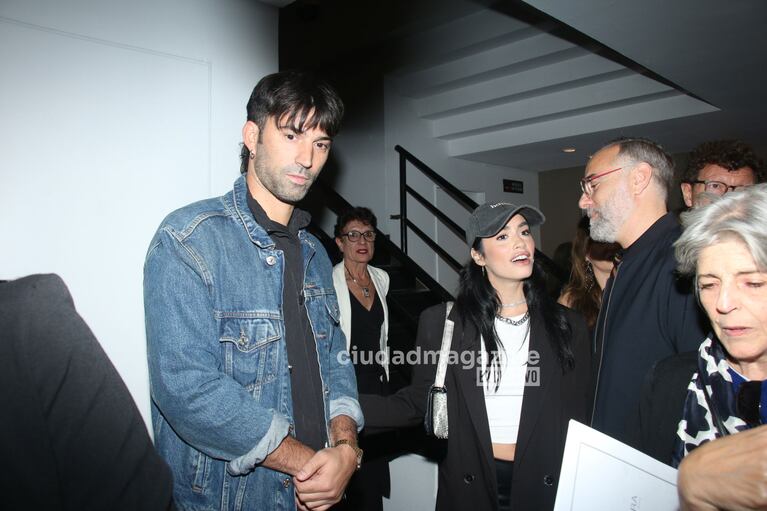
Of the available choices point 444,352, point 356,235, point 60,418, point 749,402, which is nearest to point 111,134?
point 60,418

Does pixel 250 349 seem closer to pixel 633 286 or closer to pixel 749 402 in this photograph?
pixel 749 402

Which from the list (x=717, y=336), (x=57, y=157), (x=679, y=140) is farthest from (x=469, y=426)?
(x=679, y=140)

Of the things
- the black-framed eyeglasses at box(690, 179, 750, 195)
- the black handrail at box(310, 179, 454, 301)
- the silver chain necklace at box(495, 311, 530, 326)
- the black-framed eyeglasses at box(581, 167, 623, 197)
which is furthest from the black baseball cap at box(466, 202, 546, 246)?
the black handrail at box(310, 179, 454, 301)

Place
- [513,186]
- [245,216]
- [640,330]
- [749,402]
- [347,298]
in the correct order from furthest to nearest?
[513,186]
[347,298]
[640,330]
[245,216]
[749,402]

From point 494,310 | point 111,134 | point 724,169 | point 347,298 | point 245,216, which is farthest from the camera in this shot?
point 347,298

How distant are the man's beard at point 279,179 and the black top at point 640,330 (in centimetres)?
126

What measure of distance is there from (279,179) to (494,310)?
1.11 metres

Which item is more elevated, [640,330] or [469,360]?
[640,330]

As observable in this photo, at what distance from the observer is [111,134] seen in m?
1.50

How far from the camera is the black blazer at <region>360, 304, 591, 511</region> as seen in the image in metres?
1.66

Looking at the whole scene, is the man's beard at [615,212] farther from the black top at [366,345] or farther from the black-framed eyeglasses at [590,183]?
the black top at [366,345]

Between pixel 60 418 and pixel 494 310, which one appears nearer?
pixel 60 418

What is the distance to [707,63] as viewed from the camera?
349 centimetres

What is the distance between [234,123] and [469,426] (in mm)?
1509
